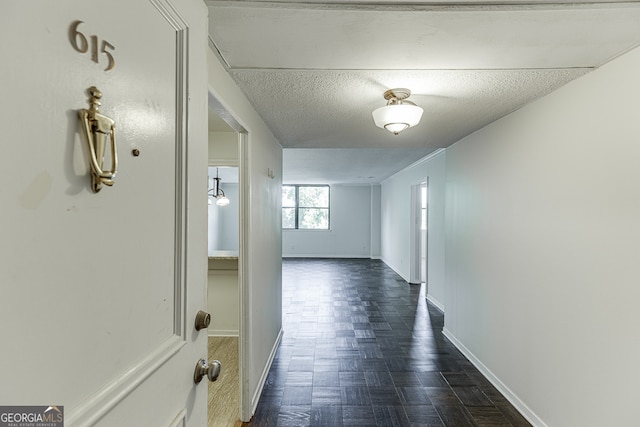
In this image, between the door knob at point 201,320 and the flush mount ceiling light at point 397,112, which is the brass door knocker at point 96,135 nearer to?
the door knob at point 201,320

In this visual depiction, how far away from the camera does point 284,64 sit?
1592mm

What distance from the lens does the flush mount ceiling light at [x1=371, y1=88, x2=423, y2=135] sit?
185 cm

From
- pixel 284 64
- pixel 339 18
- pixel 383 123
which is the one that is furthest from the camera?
pixel 383 123

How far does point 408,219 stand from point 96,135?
624cm

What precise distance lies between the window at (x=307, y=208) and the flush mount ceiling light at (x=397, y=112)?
300 inches

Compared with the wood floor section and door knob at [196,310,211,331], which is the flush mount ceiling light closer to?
door knob at [196,310,211,331]

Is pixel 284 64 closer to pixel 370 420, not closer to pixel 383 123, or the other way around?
pixel 383 123

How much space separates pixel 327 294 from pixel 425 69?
4305 millimetres

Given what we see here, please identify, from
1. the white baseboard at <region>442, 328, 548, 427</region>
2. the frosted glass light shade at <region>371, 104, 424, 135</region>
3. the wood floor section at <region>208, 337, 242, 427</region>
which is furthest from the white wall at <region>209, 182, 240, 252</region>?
the frosted glass light shade at <region>371, 104, 424, 135</region>

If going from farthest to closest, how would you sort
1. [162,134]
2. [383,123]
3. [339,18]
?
[383,123] → [339,18] → [162,134]

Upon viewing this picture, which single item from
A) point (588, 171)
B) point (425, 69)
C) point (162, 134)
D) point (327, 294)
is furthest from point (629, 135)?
point (327, 294)

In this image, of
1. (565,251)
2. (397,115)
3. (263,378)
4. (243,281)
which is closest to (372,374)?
(263,378)

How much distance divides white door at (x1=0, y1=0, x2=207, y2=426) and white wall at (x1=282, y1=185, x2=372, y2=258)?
28.7 ft

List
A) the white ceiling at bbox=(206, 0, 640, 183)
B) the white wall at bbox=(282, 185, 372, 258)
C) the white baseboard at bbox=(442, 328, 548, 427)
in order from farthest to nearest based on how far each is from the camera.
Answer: the white wall at bbox=(282, 185, 372, 258) → the white baseboard at bbox=(442, 328, 548, 427) → the white ceiling at bbox=(206, 0, 640, 183)
